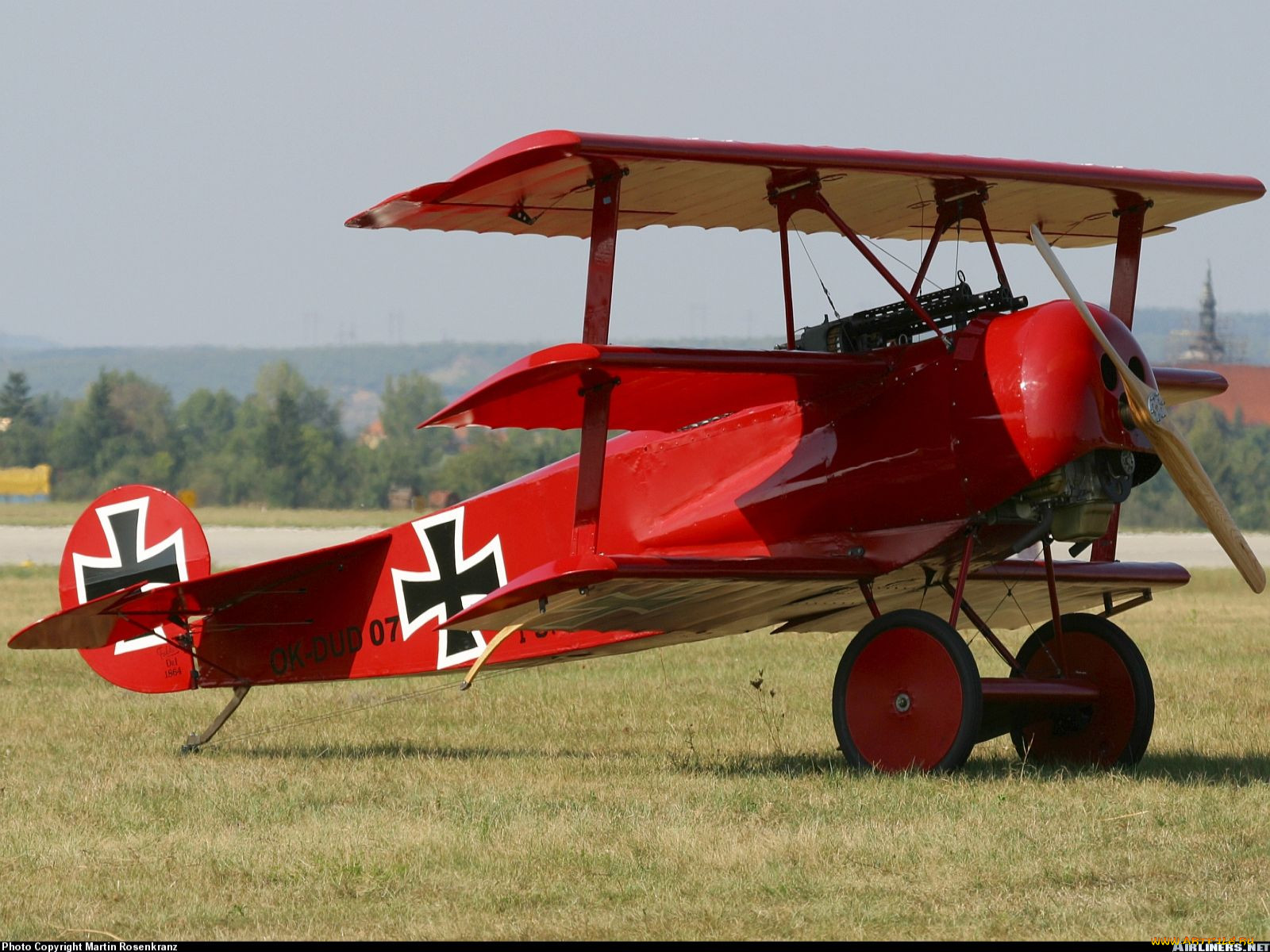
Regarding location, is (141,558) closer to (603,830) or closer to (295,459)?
(603,830)

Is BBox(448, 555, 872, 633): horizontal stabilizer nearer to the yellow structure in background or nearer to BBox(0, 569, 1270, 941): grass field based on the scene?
BBox(0, 569, 1270, 941): grass field

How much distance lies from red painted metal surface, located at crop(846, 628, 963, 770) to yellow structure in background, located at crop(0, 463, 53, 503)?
8082cm

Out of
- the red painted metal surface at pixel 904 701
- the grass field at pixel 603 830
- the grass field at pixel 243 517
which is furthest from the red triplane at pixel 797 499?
the grass field at pixel 243 517

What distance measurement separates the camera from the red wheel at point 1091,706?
923 centimetres

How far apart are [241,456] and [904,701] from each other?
9505 centimetres

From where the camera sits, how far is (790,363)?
8.64 m

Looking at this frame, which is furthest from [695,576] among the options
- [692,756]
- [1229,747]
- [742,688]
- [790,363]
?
[742,688]

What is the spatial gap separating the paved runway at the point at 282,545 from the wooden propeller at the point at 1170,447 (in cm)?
2202

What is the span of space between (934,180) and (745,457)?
189cm

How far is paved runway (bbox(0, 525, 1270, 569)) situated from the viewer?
124 ft

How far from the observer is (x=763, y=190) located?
9641 mm

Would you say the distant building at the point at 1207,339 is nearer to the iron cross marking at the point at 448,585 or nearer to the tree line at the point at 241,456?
the tree line at the point at 241,456

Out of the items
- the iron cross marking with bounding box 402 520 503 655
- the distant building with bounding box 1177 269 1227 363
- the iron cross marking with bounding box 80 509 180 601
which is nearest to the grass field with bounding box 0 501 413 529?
the iron cross marking with bounding box 80 509 180 601

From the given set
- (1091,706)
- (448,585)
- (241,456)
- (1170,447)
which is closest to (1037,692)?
(1091,706)
